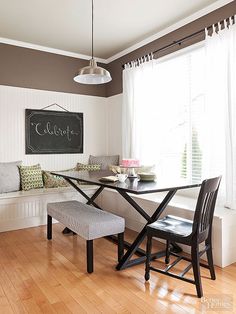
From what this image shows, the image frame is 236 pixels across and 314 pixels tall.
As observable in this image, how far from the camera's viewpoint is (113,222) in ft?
8.29

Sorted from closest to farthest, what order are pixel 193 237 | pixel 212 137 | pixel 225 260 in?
pixel 193 237
pixel 225 260
pixel 212 137

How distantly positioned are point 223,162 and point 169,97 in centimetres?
127

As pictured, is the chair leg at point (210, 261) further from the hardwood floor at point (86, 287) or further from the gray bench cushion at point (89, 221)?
the gray bench cushion at point (89, 221)

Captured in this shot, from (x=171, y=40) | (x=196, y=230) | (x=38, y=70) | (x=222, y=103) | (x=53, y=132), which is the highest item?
(x=171, y=40)

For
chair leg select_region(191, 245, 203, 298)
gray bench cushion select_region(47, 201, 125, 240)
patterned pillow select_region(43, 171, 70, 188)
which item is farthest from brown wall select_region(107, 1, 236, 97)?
chair leg select_region(191, 245, 203, 298)

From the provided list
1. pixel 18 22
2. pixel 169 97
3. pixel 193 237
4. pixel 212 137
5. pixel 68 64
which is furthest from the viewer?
pixel 68 64

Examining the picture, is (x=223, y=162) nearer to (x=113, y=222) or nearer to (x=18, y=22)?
(x=113, y=222)

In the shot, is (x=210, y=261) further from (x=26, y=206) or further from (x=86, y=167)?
(x=86, y=167)

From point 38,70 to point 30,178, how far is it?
1.72 metres

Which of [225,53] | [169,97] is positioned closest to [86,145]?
[169,97]

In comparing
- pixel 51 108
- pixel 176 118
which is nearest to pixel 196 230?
pixel 176 118

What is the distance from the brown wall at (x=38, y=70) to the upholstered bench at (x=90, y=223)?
2238 mm

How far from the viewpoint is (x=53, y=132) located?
438cm

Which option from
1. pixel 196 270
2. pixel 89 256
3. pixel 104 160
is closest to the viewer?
pixel 196 270
